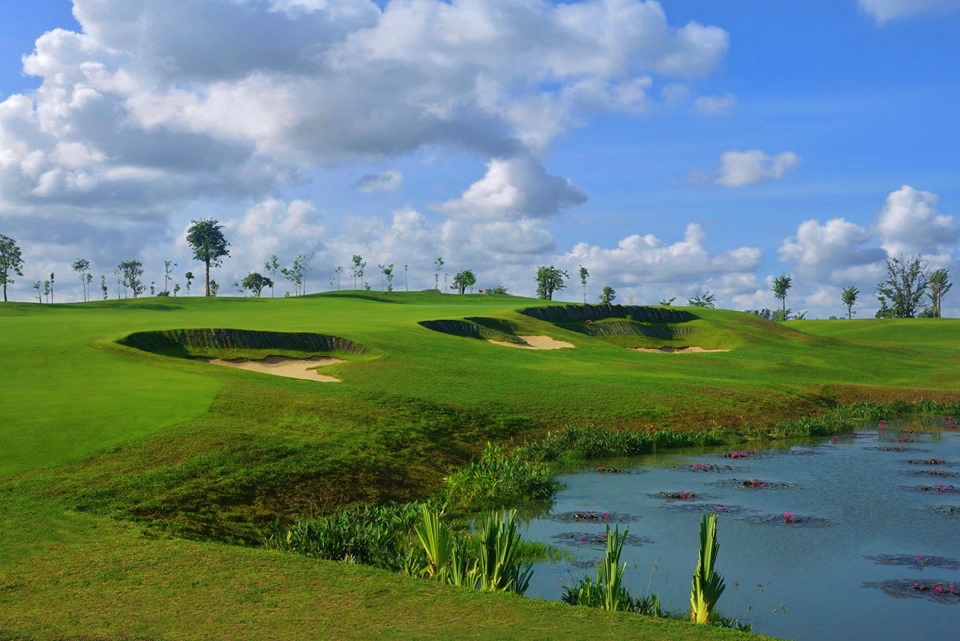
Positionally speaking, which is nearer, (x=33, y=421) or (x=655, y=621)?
(x=655, y=621)

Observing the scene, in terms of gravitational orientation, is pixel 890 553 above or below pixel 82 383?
below

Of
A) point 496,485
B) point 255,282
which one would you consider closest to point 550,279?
point 255,282

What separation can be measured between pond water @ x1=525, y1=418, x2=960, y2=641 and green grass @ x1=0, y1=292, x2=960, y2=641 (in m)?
4.50

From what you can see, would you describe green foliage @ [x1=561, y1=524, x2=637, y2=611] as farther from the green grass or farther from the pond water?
the pond water

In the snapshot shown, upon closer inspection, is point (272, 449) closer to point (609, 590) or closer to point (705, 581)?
point (609, 590)

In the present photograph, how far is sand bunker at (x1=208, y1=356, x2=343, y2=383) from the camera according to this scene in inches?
1863

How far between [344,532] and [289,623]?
6350 millimetres

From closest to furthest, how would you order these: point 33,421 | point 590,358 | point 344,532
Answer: point 344,532, point 33,421, point 590,358

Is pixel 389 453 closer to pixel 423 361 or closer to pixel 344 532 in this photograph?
pixel 344 532

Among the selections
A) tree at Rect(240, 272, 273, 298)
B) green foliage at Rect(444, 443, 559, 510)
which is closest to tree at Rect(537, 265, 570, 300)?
tree at Rect(240, 272, 273, 298)

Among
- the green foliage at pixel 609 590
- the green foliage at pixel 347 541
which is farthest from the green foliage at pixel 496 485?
the green foliage at pixel 609 590

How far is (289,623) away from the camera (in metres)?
12.7

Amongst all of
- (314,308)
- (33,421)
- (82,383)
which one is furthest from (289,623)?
(314,308)

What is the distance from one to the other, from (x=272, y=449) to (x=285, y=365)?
23794 mm
